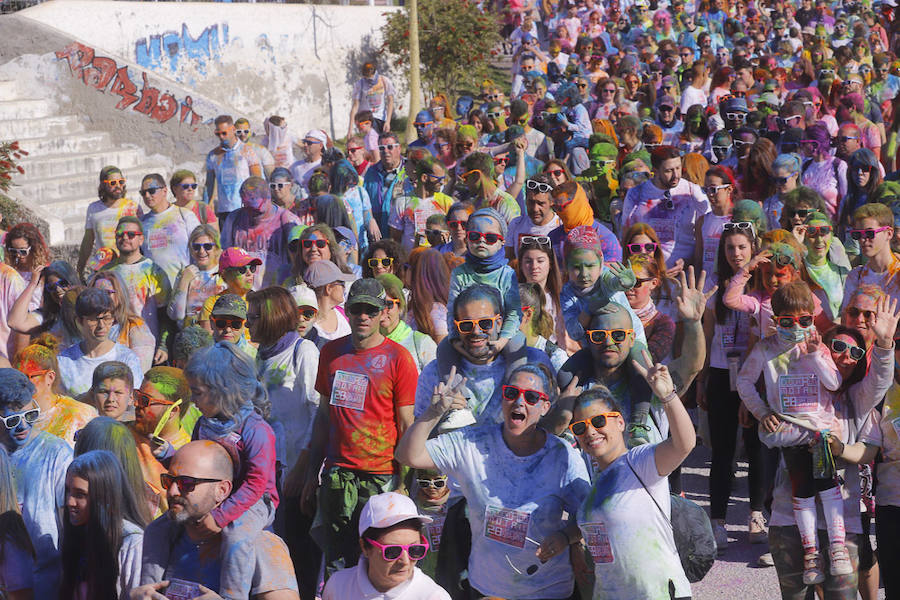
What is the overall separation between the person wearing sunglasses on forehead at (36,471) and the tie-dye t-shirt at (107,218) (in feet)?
15.1

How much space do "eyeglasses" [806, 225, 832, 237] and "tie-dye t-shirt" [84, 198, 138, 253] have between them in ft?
17.6

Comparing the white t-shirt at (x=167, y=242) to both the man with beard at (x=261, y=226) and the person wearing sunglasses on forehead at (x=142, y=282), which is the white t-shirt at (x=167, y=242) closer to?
the man with beard at (x=261, y=226)

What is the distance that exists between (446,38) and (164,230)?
13.4 meters

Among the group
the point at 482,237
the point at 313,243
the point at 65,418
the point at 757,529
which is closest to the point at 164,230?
the point at 313,243

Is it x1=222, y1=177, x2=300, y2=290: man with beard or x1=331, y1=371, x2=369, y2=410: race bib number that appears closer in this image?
x1=331, y1=371, x2=369, y2=410: race bib number

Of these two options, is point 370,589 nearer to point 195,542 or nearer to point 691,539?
point 195,542

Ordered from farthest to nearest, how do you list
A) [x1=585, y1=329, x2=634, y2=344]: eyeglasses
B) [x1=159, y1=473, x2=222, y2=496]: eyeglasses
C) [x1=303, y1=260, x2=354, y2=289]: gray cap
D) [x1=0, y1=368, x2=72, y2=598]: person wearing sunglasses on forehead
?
[x1=303, y1=260, x2=354, y2=289]: gray cap < [x1=585, y1=329, x2=634, y2=344]: eyeglasses < [x1=0, y1=368, x2=72, y2=598]: person wearing sunglasses on forehead < [x1=159, y1=473, x2=222, y2=496]: eyeglasses

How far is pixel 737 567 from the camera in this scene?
7012 mm

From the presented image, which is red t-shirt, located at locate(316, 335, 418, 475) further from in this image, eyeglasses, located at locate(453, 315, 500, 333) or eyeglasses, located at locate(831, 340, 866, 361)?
eyeglasses, located at locate(831, 340, 866, 361)

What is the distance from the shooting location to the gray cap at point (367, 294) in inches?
238

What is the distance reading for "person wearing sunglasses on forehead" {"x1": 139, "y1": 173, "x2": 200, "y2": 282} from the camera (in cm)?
956

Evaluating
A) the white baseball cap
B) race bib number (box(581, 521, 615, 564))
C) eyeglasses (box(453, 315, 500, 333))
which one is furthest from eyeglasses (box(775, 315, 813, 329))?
the white baseball cap

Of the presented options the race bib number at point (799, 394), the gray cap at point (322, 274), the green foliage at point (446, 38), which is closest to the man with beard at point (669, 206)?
the gray cap at point (322, 274)

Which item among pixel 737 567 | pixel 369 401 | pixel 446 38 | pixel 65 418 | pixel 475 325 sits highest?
pixel 446 38
